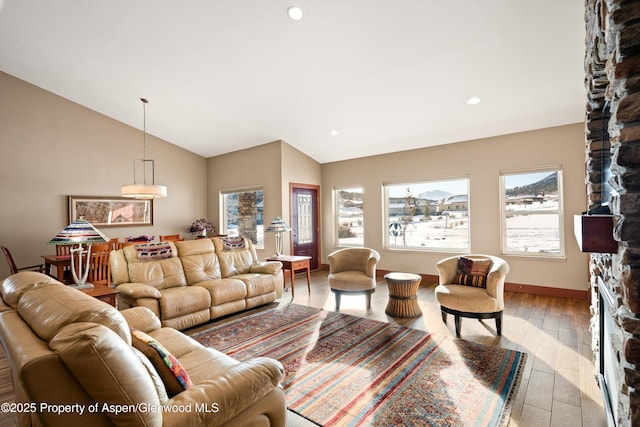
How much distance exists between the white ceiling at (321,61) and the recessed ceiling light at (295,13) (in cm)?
5

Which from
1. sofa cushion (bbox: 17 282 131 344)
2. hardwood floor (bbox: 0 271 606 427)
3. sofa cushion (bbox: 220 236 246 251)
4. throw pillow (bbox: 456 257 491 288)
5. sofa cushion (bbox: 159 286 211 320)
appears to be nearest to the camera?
sofa cushion (bbox: 17 282 131 344)

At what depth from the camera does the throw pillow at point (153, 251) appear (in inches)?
152

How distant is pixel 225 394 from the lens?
4.37 feet

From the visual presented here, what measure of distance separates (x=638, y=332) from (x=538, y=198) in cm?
442

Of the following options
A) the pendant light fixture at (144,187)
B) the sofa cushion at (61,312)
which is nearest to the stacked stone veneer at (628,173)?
the sofa cushion at (61,312)

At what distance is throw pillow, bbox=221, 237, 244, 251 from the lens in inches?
184

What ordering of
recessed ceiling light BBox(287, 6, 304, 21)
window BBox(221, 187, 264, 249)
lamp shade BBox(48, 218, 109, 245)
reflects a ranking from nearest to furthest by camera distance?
lamp shade BBox(48, 218, 109, 245) < recessed ceiling light BBox(287, 6, 304, 21) < window BBox(221, 187, 264, 249)

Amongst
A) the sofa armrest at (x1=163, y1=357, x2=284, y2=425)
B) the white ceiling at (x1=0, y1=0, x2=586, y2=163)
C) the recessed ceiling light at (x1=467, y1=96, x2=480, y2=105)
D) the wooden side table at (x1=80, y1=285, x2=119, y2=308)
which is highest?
the white ceiling at (x1=0, y1=0, x2=586, y2=163)

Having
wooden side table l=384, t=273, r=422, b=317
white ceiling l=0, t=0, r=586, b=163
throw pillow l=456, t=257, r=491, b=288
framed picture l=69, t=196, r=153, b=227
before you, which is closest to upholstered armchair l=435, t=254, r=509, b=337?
throw pillow l=456, t=257, r=491, b=288

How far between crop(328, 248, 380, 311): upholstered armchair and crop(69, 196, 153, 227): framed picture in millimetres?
4558

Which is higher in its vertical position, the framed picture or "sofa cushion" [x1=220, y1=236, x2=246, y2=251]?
the framed picture

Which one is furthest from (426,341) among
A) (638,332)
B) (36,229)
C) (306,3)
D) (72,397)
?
(36,229)

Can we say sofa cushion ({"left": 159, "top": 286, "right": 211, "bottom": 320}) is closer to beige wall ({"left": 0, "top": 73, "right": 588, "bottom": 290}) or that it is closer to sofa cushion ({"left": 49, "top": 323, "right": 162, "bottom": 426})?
sofa cushion ({"left": 49, "top": 323, "right": 162, "bottom": 426})

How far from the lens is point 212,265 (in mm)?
4332
